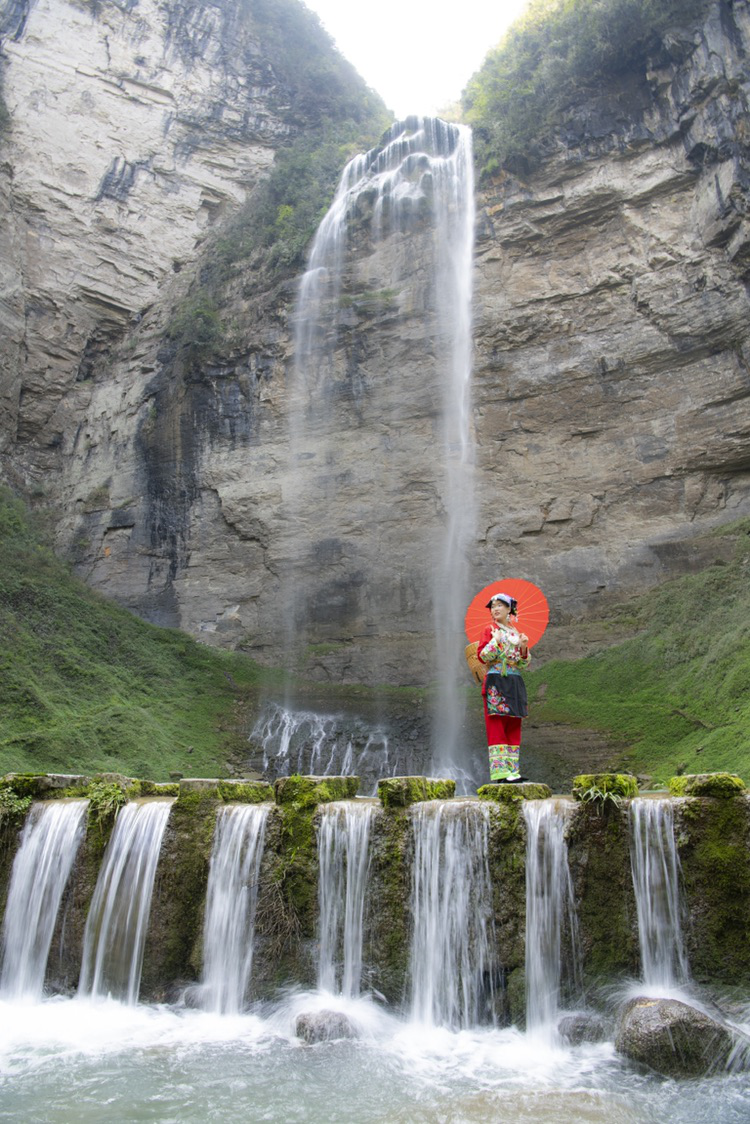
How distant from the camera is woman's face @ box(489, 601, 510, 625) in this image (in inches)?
325

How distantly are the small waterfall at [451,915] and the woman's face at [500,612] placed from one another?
2323 millimetres

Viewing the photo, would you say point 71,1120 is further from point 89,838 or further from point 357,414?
point 357,414

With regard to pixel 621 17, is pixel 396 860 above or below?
below

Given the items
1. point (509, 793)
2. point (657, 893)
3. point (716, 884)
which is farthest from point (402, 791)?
point (716, 884)

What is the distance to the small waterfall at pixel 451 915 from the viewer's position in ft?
19.9

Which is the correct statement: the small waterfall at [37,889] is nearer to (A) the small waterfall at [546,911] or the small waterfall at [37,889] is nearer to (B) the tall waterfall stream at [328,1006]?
(B) the tall waterfall stream at [328,1006]

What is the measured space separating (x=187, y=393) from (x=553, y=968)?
1888cm

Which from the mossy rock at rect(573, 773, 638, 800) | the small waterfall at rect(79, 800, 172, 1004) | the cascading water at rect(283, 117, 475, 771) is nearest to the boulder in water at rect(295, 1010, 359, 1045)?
the small waterfall at rect(79, 800, 172, 1004)

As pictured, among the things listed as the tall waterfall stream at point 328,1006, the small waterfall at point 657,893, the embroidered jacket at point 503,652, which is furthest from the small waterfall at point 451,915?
the embroidered jacket at point 503,652

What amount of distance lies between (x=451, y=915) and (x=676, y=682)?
8.65 metres

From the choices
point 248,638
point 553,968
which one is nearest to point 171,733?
point 248,638

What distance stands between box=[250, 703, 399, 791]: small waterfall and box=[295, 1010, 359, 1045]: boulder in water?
7.81 m

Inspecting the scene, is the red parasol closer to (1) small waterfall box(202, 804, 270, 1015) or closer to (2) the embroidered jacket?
(2) the embroidered jacket

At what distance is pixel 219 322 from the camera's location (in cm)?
2231
